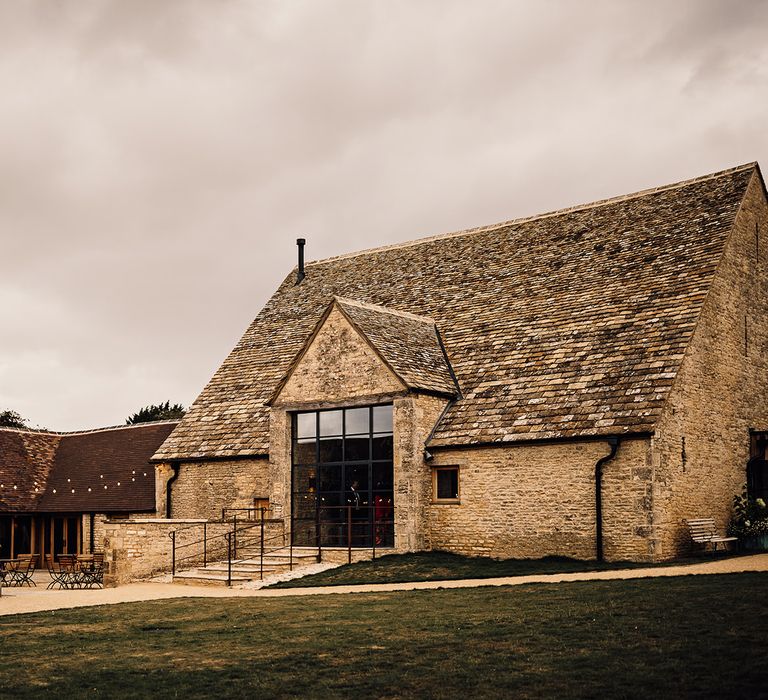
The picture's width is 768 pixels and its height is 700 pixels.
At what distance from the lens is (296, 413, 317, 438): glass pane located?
25.5 m

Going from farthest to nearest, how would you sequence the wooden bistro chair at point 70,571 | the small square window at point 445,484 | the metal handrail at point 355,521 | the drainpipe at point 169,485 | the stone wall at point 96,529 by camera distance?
the stone wall at point 96,529 → the drainpipe at point 169,485 → the wooden bistro chair at point 70,571 → the metal handrail at point 355,521 → the small square window at point 445,484

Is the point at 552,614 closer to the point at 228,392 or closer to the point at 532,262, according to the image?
the point at 532,262

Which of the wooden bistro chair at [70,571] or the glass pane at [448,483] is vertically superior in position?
the glass pane at [448,483]

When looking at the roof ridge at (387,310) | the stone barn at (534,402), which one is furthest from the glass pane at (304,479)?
the roof ridge at (387,310)

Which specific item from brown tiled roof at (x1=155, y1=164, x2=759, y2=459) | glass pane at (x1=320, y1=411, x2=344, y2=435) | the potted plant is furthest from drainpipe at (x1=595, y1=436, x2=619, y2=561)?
glass pane at (x1=320, y1=411, x2=344, y2=435)

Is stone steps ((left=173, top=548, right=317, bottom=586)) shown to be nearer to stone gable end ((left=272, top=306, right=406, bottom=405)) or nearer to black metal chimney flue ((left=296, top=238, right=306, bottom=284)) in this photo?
stone gable end ((left=272, top=306, right=406, bottom=405))

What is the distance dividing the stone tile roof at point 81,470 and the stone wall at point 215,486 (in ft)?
10.1

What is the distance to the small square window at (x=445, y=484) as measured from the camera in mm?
23250

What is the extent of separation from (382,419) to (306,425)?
8.15ft

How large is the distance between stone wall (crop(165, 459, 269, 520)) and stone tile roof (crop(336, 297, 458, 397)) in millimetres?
5183

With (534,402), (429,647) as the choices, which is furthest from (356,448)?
(429,647)

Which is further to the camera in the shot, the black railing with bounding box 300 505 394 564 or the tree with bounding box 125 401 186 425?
the tree with bounding box 125 401 186 425

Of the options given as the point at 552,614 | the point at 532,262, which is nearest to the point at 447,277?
the point at 532,262

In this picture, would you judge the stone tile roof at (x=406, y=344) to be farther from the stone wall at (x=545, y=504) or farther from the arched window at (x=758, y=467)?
the arched window at (x=758, y=467)
